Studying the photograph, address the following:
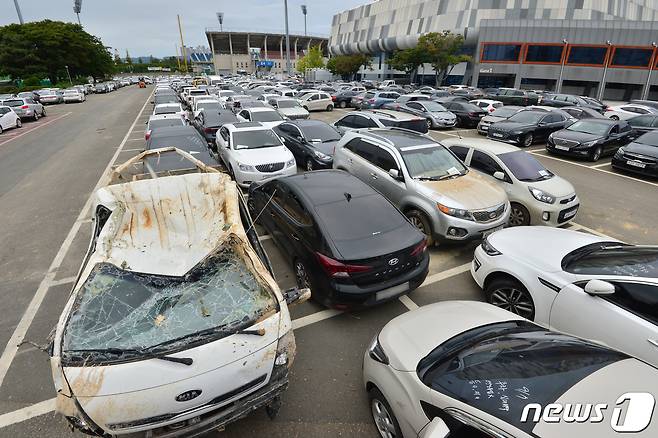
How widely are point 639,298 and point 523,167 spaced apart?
450 centimetres

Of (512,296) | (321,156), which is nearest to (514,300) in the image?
(512,296)

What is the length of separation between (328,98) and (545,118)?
48.2 ft

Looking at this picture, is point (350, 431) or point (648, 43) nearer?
point (350, 431)

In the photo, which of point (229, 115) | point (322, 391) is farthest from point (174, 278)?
point (229, 115)

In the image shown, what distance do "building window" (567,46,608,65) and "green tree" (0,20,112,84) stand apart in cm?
7224

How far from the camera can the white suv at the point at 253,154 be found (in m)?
8.59

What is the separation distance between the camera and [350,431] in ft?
10.2

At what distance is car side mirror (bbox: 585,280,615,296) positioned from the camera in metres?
3.30

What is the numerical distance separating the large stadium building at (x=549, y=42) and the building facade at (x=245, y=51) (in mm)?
64607

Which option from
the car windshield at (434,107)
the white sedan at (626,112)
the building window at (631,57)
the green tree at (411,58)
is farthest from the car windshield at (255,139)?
the building window at (631,57)

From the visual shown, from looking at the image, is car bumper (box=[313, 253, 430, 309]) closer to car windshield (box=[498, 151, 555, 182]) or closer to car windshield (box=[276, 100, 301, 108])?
car windshield (box=[498, 151, 555, 182])

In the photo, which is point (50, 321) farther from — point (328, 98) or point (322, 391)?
point (328, 98)

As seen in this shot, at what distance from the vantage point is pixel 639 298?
3199 millimetres

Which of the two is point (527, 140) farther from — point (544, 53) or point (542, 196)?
point (544, 53)
